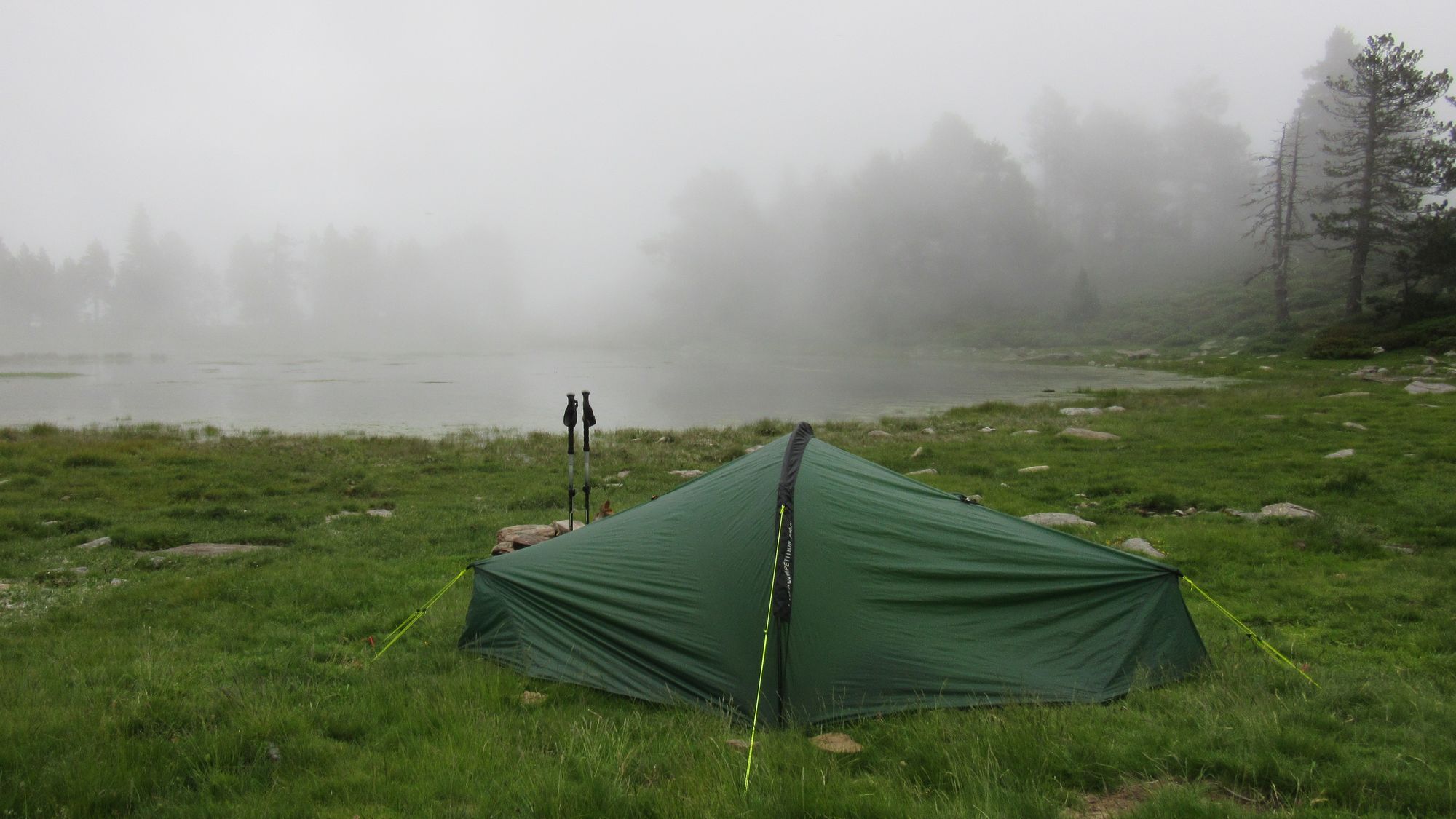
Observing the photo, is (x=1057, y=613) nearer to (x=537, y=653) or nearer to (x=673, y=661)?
(x=673, y=661)

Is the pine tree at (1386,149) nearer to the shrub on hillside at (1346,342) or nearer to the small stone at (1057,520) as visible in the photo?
the shrub on hillside at (1346,342)

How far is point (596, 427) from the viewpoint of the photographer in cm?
3522

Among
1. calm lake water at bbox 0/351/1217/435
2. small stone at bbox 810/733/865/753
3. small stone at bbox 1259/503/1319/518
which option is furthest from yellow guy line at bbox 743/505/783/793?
calm lake water at bbox 0/351/1217/435

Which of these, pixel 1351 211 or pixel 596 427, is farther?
pixel 1351 211

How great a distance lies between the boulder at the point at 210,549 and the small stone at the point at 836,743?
35.8 ft

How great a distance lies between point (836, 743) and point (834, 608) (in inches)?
46.9

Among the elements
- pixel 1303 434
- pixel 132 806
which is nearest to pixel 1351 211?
pixel 1303 434

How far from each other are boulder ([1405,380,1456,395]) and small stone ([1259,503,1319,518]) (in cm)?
1928

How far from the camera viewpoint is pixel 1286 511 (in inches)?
517

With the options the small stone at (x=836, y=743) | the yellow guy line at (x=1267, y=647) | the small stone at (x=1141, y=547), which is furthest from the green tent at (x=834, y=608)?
the small stone at (x=1141, y=547)

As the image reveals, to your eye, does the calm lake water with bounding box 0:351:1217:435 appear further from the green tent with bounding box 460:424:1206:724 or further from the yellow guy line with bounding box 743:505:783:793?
the yellow guy line with bounding box 743:505:783:793

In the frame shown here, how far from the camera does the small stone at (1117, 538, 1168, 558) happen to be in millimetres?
11062

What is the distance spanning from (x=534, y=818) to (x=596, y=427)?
103ft

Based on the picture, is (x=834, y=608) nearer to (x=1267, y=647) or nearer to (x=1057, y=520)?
(x=1267, y=647)
